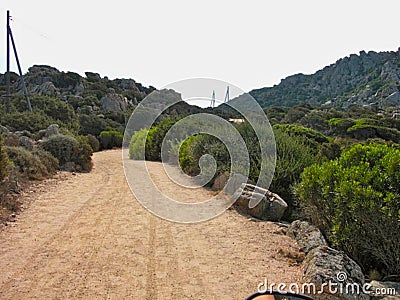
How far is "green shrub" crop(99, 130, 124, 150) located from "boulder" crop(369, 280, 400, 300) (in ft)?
81.0

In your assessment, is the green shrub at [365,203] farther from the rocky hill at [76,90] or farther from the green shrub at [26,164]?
the rocky hill at [76,90]

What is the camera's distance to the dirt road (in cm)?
428

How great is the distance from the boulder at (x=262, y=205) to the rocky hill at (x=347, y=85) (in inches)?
2366

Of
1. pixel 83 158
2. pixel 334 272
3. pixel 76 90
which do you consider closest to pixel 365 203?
pixel 334 272

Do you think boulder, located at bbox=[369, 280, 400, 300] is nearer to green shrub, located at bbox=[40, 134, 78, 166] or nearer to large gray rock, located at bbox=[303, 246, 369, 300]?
large gray rock, located at bbox=[303, 246, 369, 300]

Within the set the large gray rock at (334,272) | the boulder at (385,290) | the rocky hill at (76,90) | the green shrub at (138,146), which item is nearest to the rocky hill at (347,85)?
the rocky hill at (76,90)

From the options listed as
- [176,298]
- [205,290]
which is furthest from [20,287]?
[205,290]

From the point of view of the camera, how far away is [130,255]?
5336mm

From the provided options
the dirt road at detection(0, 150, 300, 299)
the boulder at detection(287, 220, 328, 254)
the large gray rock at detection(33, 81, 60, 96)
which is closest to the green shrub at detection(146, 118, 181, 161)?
the dirt road at detection(0, 150, 300, 299)

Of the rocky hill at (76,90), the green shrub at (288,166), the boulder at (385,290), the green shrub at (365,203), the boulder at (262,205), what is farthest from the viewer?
the rocky hill at (76,90)

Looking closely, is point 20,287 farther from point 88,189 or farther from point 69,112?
point 69,112

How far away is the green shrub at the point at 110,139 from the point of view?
27.5 m

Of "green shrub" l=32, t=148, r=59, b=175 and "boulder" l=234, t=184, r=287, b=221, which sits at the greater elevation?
"green shrub" l=32, t=148, r=59, b=175

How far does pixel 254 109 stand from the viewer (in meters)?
10.4
